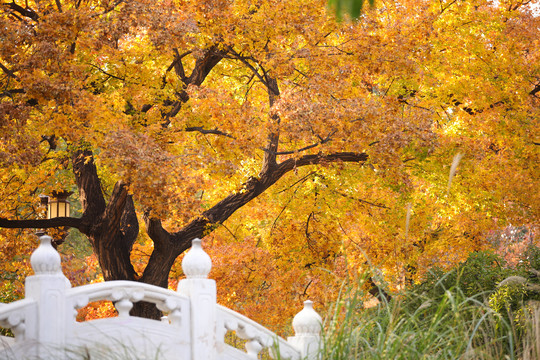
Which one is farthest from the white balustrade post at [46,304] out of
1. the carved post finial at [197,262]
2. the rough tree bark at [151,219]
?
the rough tree bark at [151,219]

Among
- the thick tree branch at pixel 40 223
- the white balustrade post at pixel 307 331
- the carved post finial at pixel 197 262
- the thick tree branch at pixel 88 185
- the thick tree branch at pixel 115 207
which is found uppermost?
the thick tree branch at pixel 88 185

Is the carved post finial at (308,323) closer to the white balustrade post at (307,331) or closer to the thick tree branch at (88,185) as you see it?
the white balustrade post at (307,331)

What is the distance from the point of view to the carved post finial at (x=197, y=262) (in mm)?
5430

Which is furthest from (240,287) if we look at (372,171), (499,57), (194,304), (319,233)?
(194,304)

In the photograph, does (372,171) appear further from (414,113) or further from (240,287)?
(240,287)

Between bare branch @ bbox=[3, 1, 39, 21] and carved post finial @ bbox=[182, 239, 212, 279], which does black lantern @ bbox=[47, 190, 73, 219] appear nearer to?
bare branch @ bbox=[3, 1, 39, 21]

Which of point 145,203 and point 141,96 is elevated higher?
point 141,96

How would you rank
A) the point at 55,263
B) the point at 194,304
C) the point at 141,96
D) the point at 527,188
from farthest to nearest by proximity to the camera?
the point at 527,188
the point at 141,96
the point at 194,304
the point at 55,263

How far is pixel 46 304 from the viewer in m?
4.79

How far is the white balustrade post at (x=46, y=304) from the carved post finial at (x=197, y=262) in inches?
39.7

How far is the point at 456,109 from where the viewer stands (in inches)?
551

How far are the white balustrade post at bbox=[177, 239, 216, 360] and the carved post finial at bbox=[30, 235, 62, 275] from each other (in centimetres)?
109

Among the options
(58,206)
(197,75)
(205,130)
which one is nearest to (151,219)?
(58,206)

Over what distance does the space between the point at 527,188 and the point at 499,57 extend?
2.71 meters
